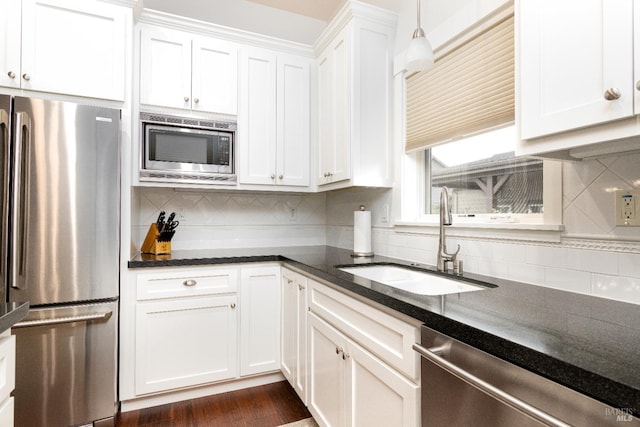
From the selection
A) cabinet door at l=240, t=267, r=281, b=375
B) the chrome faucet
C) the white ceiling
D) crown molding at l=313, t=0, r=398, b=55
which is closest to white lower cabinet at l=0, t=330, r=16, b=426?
cabinet door at l=240, t=267, r=281, b=375

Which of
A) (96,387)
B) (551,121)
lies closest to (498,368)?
(551,121)

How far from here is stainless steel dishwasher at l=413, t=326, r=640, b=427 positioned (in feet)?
2.01

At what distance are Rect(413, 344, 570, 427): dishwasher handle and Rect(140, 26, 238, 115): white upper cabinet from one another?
213cm

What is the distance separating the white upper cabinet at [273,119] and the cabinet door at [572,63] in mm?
1823

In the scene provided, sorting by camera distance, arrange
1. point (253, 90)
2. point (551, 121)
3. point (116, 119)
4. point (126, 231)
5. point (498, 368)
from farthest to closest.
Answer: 1. point (253, 90)
2. point (126, 231)
3. point (116, 119)
4. point (551, 121)
5. point (498, 368)

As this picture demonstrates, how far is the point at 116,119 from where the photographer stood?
1.86m

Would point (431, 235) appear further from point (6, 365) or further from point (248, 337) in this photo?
point (6, 365)

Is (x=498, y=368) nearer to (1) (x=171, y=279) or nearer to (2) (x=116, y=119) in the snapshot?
(1) (x=171, y=279)

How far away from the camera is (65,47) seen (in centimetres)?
192

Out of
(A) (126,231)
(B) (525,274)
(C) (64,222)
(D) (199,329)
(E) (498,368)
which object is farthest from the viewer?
(D) (199,329)

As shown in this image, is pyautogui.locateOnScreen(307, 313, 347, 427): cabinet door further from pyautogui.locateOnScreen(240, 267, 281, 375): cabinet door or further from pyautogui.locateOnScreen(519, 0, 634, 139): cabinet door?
pyautogui.locateOnScreen(519, 0, 634, 139): cabinet door

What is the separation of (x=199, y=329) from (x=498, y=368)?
73.4 inches

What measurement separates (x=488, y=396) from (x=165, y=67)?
98.7 inches

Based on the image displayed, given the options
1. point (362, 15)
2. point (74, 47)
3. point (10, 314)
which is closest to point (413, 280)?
point (10, 314)
